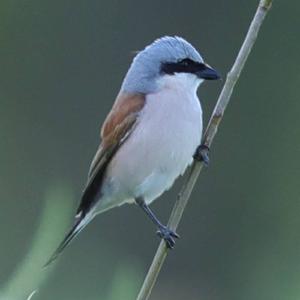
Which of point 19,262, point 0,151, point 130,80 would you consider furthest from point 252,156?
point 19,262

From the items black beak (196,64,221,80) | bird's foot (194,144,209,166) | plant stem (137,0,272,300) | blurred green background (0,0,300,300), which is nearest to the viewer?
plant stem (137,0,272,300)

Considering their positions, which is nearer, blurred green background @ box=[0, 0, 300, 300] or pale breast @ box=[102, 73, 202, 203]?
pale breast @ box=[102, 73, 202, 203]

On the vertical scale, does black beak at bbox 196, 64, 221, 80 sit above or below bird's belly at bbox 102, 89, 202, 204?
above

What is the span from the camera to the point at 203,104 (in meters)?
7.49

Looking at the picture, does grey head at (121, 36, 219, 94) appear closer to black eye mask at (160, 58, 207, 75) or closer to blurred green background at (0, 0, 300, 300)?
black eye mask at (160, 58, 207, 75)

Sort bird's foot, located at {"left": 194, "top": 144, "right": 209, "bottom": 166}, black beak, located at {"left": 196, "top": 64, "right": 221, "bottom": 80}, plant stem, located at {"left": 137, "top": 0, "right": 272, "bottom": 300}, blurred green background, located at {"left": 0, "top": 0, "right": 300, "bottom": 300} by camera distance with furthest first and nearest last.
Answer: blurred green background, located at {"left": 0, "top": 0, "right": 300, "bottom": 300}
black beak, located at {"left": 196, "top": 64, "right": 221, "bottom": 80}
bird's foot, located at {"left": 194, "top": 144, "right": 209, "bottom": 166}
plant stem, located at {"left": 137, "top": 0, "right": 272, "bottom": 300}

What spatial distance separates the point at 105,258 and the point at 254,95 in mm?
6422

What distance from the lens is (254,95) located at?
8102 mm

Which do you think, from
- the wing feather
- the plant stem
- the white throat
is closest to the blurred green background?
the wing feather

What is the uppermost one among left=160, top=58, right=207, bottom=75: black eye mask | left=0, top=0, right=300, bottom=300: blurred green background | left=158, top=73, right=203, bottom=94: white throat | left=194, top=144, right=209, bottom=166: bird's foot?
left=160, top=58, right=207, bottom=75: black eye mask

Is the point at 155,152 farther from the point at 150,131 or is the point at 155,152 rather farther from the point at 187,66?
the point at 187,66

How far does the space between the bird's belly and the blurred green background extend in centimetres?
250

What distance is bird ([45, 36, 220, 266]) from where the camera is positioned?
2.52 m

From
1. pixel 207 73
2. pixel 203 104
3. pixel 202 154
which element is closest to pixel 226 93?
pixel 202 154
